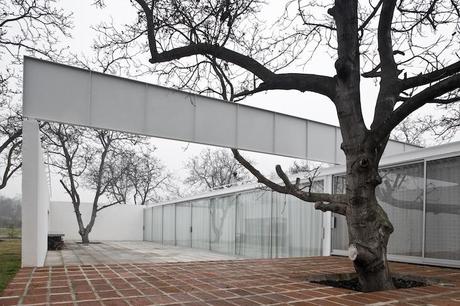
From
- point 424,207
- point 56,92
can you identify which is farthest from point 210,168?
point 424,207

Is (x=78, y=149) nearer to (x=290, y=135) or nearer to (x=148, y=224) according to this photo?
(x=148, y=224)

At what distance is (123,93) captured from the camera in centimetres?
933

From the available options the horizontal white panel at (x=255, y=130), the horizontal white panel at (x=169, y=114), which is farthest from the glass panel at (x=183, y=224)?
the horizontal white panel at (x=169, y=114)

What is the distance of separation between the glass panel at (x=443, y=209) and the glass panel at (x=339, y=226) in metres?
2.52

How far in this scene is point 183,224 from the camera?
2230cm

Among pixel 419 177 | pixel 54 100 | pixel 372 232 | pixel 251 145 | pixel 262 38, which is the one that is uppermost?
pixel 262 38

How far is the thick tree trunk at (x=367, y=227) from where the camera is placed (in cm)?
545

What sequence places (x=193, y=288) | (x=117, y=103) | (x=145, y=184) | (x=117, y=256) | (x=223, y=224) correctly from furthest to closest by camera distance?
(x=145, y=184) < (x=223, y=224) < (x=117, y=256) < (x=117, y=103) < (x=193, y=288)

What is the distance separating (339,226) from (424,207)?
274cm

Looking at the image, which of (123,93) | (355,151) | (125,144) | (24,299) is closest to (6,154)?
(125,144)

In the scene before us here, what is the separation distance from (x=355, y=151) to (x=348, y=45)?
161 cm

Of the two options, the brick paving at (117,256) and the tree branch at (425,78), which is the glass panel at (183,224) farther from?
the tree branch at (425,78)

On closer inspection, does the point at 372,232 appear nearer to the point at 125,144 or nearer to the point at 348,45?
the point at 348,45

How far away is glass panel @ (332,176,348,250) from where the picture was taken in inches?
422
